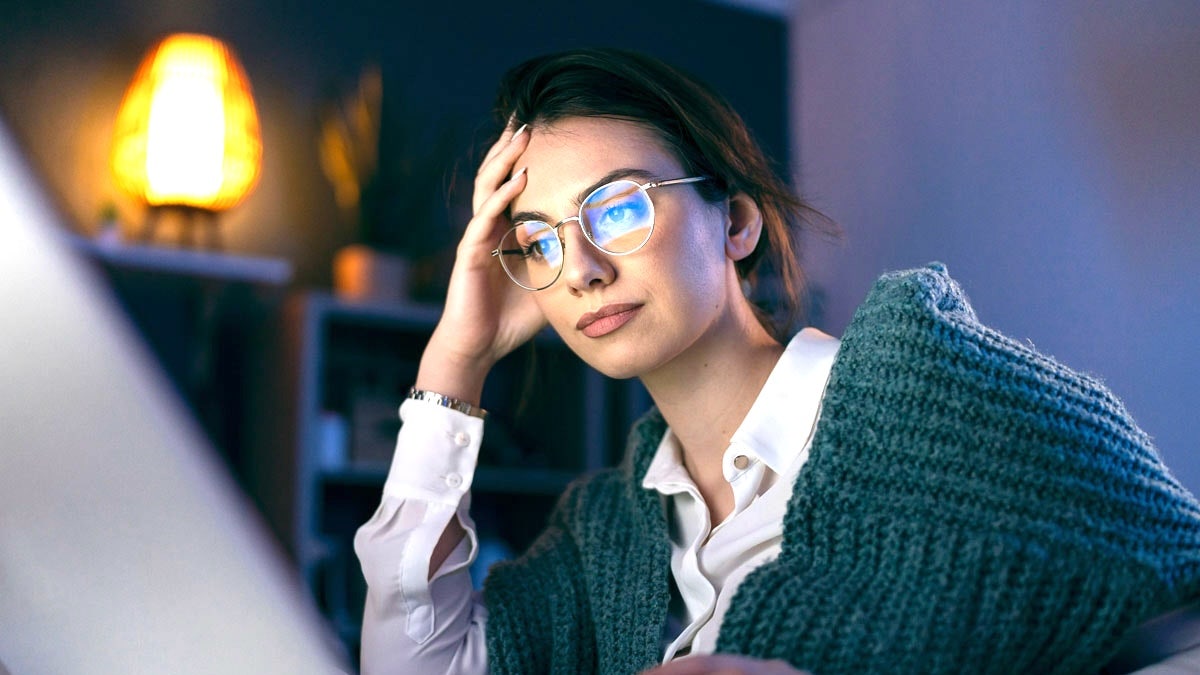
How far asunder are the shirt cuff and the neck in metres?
0.26

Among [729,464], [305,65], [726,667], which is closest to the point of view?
[726,667]

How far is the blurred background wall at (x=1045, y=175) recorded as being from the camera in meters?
1.59

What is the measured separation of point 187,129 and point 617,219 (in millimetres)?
2051

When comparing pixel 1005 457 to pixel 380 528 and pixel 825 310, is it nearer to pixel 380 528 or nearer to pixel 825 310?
pixel 380 528

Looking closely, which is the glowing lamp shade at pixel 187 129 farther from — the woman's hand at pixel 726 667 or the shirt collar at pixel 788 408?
the woman's hand at pixel 726 667

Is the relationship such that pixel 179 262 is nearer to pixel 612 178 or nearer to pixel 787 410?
pixel 612 178

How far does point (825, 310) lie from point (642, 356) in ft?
5.19

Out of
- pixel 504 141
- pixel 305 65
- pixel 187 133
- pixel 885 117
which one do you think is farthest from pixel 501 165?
pixel 305 65

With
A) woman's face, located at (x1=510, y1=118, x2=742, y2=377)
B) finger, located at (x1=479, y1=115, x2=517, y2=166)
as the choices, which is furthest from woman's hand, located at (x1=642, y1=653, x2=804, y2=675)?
finger, located at (x1=479, y1=115, x2=517, y2=166)

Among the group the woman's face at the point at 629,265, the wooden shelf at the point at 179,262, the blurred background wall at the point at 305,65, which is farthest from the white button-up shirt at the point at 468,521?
the wooden shelf at the point at 179,262

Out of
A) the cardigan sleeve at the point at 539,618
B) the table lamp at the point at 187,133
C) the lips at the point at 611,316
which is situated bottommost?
the cardigan sleeve at the point at 539,618

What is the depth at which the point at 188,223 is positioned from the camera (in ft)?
10.1

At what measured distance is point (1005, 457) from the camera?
95 centimetres

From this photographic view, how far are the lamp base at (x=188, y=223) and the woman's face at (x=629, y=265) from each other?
1.96 metres
